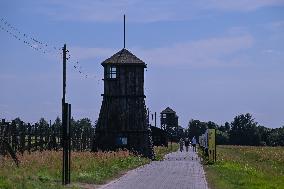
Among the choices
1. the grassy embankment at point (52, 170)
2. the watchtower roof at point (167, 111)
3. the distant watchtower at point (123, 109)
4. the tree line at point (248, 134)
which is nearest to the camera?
the grassy embankment at point (52, 170)

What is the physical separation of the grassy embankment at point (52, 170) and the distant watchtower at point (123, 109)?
12.9 metres

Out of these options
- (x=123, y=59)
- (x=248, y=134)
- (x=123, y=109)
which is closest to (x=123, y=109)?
(x=123, y=109)

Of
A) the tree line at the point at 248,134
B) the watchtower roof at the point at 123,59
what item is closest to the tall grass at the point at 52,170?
the watchtower roof at the point at 123,59

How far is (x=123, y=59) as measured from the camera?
47.1 m

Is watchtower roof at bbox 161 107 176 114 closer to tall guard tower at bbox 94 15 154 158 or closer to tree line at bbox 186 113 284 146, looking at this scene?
tall guard tower at bbox 94 15 154 158

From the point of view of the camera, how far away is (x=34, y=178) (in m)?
19.0

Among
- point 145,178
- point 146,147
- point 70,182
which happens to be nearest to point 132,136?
point 146,147

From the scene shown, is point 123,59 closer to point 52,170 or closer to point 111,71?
point 111,71

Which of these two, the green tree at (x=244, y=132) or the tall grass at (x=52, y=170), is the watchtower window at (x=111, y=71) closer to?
the tall grass at (x=52, y=170)

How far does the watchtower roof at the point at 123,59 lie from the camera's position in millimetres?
46688

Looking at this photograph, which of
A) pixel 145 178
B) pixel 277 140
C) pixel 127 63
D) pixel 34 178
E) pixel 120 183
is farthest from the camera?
pixel 277 140

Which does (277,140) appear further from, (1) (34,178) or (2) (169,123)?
(1) (34,178)

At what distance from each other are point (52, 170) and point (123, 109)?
78.4ft

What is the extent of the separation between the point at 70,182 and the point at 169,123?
67.1m
